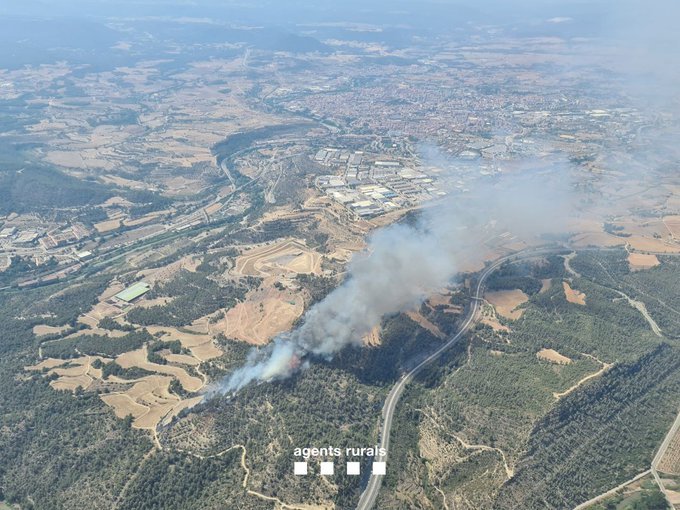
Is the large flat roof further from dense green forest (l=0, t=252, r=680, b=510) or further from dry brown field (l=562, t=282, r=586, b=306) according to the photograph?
dry brown field (l=562, t=282, r=586, b=306)

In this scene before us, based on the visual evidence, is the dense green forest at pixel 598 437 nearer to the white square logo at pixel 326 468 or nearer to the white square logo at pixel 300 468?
the white square logo at pixel 326 468

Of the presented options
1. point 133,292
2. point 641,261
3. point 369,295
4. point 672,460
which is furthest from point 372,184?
point 672,460

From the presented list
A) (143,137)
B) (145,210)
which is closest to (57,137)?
(143,137)

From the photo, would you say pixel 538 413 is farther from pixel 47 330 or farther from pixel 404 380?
pixel 47 330

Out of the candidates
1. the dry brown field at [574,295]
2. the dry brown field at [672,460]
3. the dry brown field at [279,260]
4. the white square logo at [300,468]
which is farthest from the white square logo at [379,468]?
the dry brown field at [574,295]

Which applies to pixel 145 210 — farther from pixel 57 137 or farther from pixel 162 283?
pixel 57 137

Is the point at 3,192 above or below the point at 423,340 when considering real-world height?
below
